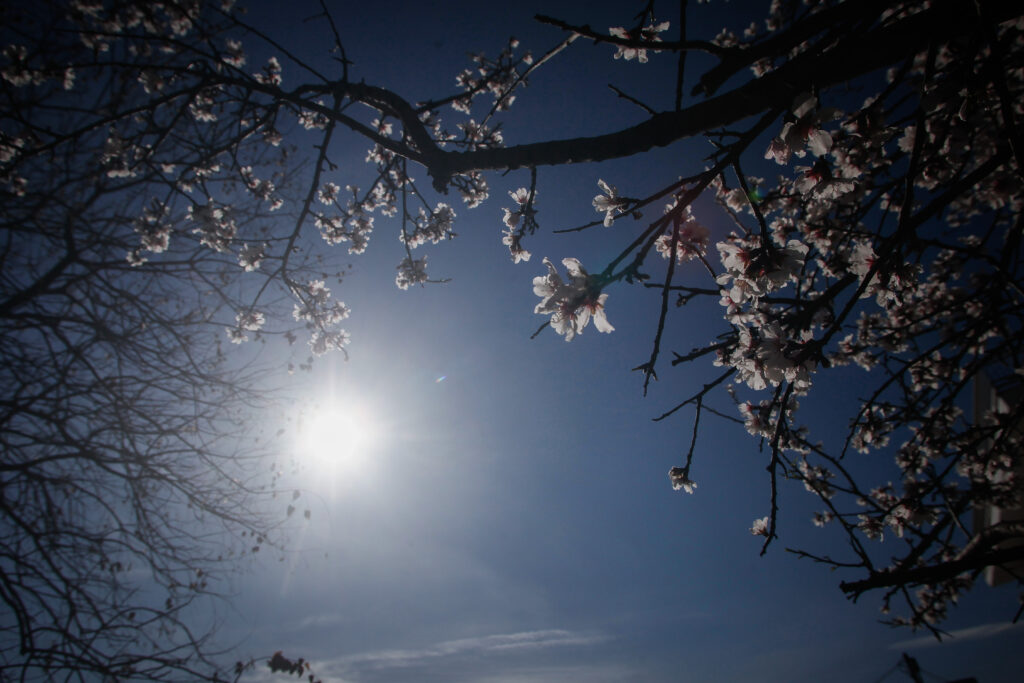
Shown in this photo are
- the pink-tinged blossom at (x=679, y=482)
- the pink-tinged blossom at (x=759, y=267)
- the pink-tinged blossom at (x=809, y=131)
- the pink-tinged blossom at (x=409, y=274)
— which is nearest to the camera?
the pink-tinged blossom at (x=809, y=131)

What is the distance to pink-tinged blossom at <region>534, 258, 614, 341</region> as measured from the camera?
4.79ft

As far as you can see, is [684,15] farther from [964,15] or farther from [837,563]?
[837,563]

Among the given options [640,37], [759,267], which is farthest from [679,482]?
[640,37]

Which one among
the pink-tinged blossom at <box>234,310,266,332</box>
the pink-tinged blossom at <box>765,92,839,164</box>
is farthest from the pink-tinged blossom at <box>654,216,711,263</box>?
the pink-tinged blossom at <box>234,310,266,332</box>

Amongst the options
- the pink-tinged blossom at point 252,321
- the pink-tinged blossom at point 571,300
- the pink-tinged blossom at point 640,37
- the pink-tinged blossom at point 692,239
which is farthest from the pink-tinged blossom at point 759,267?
the pink-tinged blossom at point 252,321

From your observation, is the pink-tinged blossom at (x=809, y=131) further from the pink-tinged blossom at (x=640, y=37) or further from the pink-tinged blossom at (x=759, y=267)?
the pink-tinged blossom at (x=640, y=37)

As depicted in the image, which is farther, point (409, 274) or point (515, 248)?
point (409, 274)

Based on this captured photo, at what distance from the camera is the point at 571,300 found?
1.50 metres

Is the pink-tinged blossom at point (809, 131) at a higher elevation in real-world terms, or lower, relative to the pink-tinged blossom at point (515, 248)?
lower

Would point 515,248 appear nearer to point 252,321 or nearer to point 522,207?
point 522,207

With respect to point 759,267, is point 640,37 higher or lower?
higher

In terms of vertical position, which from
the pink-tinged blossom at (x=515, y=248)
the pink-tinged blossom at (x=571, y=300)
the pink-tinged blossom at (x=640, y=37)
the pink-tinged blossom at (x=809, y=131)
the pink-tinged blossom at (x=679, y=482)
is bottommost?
the pink-tinged blossom at (x=679, y=482)

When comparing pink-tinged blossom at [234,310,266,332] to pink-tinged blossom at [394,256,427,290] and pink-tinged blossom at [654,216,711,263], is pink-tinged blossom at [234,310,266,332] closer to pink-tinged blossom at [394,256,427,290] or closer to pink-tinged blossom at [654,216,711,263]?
pink-tinged blossom at [394,256,427,290]

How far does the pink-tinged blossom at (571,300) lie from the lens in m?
1.46
